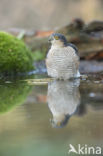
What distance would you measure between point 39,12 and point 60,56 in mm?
14781

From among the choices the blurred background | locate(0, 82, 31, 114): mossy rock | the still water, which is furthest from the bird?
the blurred background

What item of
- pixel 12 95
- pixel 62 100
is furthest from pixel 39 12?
pixel 62 100

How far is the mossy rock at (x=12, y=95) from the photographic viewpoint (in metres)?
4.15

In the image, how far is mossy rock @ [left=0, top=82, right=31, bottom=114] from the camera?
4152mm

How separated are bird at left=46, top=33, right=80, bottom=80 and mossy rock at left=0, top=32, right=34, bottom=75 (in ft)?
7.15

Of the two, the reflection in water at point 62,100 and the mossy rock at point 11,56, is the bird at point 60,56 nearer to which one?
the reflection in water at point 62,100

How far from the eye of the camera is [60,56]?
593cm

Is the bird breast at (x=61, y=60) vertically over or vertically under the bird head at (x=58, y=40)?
under

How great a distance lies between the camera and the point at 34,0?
66.8 feet

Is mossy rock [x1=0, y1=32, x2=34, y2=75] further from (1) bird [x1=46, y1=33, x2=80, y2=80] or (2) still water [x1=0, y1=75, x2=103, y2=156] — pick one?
(2) still water [x1=0, y1=75, x2=103, y2=156]

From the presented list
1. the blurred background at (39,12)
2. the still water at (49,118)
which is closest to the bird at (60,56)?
the still water at (49,118)

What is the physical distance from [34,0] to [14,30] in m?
8.46

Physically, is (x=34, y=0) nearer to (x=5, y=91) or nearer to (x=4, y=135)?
(x=5, y=91)

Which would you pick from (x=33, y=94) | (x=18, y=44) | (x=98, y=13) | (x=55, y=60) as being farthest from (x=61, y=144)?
(x=98, y=13)
